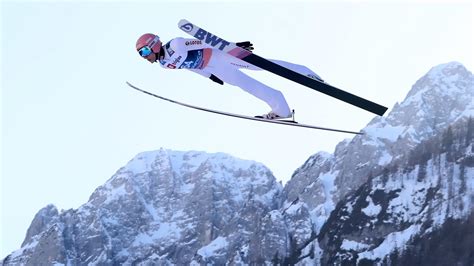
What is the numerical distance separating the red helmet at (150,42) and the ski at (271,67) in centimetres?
246


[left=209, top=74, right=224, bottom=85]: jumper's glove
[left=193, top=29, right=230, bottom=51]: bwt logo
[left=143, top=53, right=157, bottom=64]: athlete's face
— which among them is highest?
[left=193, top=29, right=230, bottom=51]: bwt logo

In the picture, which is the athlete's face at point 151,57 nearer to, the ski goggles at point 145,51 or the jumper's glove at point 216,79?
the ski goggles at point 145,51

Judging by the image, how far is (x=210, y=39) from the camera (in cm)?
2614

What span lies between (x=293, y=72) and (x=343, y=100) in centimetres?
209

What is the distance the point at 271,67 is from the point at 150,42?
4728 mm

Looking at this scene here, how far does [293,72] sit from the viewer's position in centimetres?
2561

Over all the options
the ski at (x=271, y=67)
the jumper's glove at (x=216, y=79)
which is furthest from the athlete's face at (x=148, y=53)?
the ski at (x=271, y=67)

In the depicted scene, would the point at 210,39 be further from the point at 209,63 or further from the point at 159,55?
the point at 159,55

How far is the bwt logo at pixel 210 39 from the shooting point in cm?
2594

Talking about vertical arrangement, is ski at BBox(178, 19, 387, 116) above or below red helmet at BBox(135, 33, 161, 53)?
below

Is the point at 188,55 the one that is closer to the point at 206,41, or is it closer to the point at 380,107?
the point at 206,41

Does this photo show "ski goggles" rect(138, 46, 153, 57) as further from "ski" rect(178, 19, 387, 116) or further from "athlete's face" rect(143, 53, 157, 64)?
"ski" rect(178, 19, 387, 116)

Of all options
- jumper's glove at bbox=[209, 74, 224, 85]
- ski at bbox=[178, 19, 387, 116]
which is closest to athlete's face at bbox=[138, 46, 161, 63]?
jumper's glove at bbox=[209, 74, 224, 85]

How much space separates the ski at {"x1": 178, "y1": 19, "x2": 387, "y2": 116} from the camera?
25.6m
